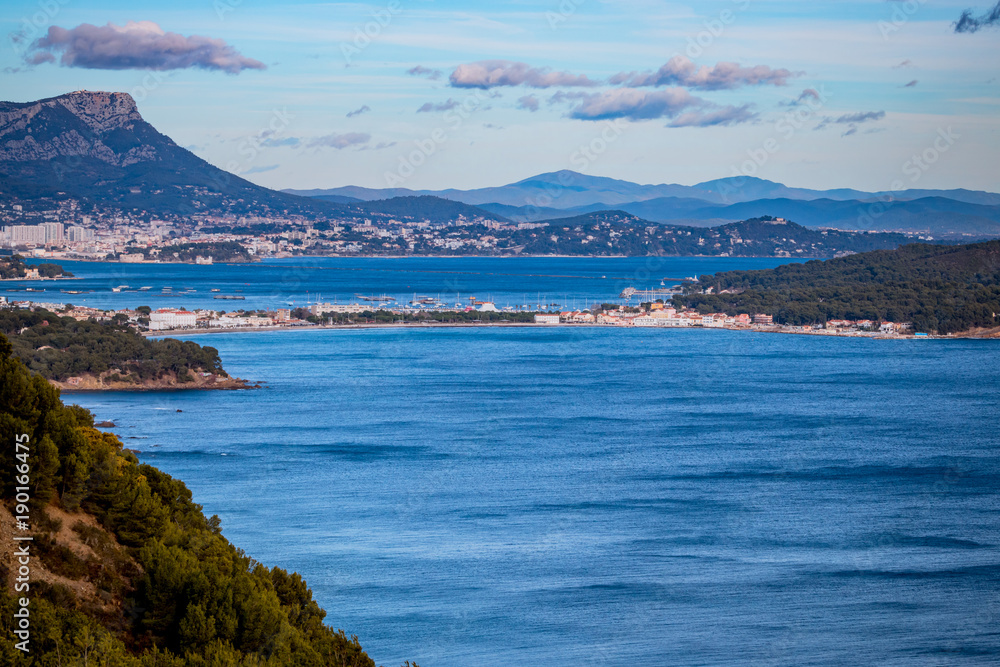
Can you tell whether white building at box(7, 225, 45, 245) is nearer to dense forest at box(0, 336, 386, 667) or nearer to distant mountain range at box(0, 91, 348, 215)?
distant mountain range at box(0, 91, 348, 215)

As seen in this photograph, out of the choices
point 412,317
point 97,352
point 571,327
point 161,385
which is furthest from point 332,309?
point 161,385

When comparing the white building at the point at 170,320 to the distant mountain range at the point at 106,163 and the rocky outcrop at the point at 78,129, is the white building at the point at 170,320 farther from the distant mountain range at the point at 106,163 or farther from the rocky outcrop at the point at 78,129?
the rocky outcrop at the point at 78,129

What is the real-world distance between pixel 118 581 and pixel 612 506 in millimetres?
9877

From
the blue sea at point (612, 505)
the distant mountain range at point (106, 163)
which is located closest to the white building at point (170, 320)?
the blue sea at point (612, 505)

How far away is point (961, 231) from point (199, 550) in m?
151

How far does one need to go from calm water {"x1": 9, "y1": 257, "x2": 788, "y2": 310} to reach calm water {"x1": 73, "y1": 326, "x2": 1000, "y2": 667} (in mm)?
27040

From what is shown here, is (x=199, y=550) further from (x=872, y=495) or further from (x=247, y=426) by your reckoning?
(x=247, y=426)

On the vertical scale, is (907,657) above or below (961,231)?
below

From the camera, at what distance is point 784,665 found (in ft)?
33.6

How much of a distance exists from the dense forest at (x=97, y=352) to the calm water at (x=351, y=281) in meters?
18.8

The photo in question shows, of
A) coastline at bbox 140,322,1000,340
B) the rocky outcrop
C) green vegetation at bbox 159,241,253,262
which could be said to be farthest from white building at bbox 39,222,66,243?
coastline at bbox 140,322,1000,340

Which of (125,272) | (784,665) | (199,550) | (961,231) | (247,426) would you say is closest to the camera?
(199,550)

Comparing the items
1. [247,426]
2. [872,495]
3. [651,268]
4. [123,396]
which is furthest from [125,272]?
[872,495]

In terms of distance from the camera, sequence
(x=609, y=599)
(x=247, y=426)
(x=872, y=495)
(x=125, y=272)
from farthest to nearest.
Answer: (x=125, y=272)
(x=247, y=426)
(x=872, y=495)
(x=609, y=599)
